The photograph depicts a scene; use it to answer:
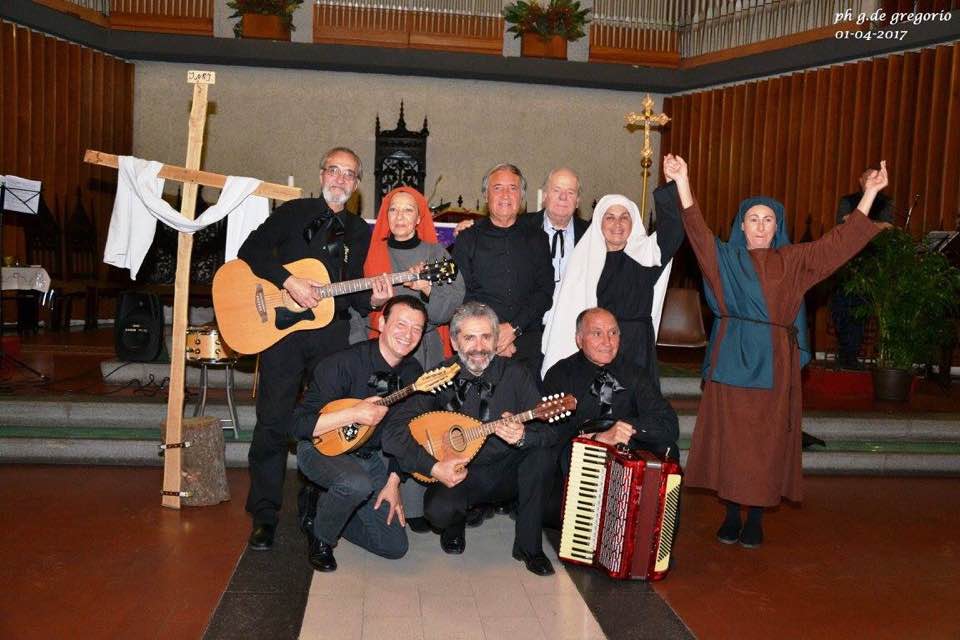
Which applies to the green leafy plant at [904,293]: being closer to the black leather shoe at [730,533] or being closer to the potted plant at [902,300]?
the potted plant at [902,300]

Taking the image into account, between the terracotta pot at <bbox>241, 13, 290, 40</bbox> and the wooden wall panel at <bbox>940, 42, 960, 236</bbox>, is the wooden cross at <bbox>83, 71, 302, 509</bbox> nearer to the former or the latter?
the terracotta pot at <bbox>241, 13, 290, 40</bbox>

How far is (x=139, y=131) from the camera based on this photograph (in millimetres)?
12383

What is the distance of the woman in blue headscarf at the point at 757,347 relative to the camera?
15.1 feet

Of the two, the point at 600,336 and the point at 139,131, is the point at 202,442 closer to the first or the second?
the point at 600,336

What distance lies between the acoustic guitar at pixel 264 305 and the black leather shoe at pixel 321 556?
3.17 ft

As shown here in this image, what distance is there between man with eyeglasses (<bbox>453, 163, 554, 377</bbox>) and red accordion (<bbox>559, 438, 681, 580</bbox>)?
2.85 ft

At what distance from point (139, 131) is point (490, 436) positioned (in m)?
9.68

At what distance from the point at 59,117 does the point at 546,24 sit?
6.09 m

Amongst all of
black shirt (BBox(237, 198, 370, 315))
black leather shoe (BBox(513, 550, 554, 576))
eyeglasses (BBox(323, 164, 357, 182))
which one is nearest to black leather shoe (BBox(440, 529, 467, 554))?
black leather shoe (BBox(513, 550, 554, 576))

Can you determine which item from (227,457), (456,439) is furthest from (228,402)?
(456,439)

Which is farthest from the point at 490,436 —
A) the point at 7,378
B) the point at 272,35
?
the point at 272,35

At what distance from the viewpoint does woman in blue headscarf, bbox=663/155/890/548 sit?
4594 millimetres

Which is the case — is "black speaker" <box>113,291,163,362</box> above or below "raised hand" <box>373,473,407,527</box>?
above

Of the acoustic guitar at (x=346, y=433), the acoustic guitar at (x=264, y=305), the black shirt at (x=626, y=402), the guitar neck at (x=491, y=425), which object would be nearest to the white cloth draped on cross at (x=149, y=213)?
the acoustic guitar at (x=264, y=305)
